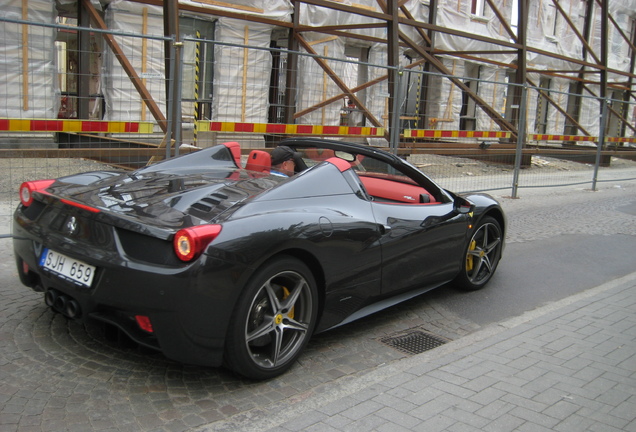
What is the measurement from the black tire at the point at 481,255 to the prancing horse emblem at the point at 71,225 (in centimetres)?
318

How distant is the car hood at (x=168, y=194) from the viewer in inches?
129

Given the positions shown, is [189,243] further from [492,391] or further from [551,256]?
[551,256]

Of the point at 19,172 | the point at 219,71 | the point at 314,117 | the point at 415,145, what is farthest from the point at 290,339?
the point at 314,117

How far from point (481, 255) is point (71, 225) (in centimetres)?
354

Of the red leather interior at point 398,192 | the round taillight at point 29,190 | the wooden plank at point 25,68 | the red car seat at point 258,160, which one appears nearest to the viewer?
the round taillight at point 29,190

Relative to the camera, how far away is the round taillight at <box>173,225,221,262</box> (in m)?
2.97

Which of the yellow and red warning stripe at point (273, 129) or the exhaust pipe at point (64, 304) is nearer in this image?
the exhaust pipe at point (64, 304)

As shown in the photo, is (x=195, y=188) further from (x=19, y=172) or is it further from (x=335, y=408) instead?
(x=19, y=172)

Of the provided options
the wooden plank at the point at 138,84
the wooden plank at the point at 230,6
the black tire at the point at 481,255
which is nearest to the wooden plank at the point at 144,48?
the wooden plank at the point at 230,6

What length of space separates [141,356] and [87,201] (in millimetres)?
962

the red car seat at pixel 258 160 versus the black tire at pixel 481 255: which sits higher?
the red car seat at pixel 258 160

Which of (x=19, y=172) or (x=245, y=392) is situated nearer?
(x=245, y=392)

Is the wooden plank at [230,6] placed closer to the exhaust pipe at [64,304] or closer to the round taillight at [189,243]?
the exhaust pipe at [64,304]

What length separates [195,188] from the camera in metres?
3.74
